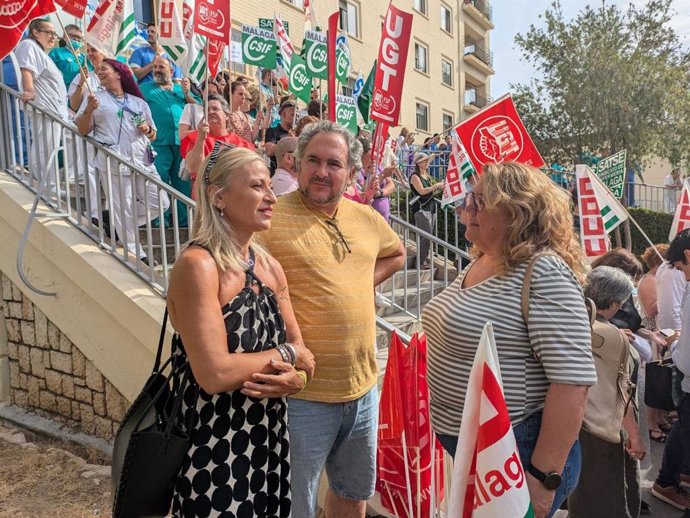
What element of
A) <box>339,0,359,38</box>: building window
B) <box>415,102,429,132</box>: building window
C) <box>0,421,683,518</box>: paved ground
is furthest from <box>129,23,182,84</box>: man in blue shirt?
<box>415,102,429,132</box>: building window

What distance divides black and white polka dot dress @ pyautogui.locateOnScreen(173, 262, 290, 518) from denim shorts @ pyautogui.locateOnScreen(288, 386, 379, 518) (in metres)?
0.27

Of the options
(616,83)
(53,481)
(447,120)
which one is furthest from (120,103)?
(447,120)

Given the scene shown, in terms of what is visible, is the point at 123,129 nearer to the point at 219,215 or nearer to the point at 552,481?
the point at 219,215

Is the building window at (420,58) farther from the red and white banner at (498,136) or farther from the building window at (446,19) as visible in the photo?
the red and white banner at (498,136)

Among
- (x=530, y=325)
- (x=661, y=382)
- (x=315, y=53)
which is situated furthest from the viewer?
(x=315, y=53)

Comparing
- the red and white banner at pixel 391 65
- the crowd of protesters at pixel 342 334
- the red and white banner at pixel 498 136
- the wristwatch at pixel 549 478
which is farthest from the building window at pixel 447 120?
the wristwatch at pixel 549 478

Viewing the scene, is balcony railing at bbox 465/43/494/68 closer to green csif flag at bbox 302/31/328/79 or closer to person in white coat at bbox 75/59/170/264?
green csif flag at bbox 302/31/328/79

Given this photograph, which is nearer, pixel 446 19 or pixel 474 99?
pixel 446 19

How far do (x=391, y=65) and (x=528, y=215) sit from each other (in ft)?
→ 11.1

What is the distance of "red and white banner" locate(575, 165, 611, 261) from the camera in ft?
18.6

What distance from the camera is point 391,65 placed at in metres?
5.06

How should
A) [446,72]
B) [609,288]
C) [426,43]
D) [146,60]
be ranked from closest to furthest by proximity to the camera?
1. [609,288]
2. [146,60]
3. [426,43]
4. [446,72]

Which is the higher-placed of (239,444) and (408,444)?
(239,444)

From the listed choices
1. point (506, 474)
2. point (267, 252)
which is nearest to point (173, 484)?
point (267, 252)
